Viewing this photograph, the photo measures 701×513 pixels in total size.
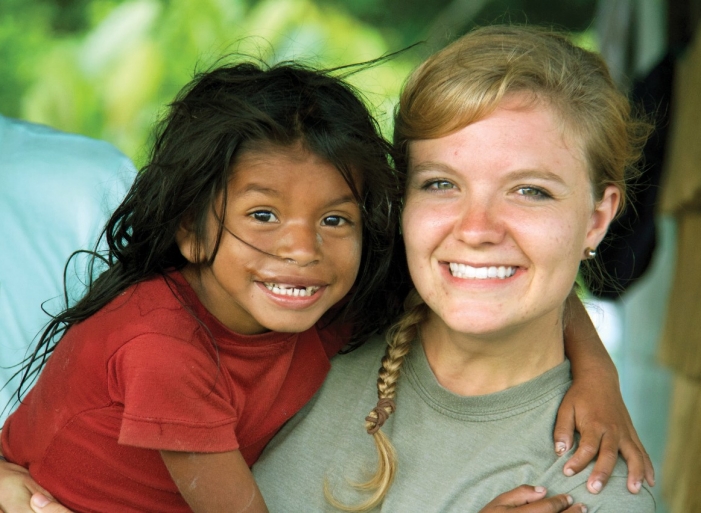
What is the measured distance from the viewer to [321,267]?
6.09 feet

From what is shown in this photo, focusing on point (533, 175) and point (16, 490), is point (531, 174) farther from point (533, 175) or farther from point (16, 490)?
point (16, 490)

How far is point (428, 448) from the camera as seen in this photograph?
1785 millimetres

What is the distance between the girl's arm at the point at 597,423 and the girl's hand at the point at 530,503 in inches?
2.2

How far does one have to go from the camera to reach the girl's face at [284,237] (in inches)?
71.1

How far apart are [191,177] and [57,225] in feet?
2.12

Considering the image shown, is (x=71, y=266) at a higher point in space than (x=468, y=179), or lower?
lower

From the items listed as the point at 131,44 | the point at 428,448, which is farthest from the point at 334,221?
the point at 131,44

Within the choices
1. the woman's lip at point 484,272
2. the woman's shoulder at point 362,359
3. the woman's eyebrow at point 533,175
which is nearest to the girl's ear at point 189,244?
the woman's shoulder at point 362,359

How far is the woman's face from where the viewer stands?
1.68 m

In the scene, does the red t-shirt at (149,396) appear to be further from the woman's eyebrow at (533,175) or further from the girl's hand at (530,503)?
the woman's eyebrow at (533,175)

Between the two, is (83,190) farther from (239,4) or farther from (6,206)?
(239,4)

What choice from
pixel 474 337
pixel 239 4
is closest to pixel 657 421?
pixel 474 337

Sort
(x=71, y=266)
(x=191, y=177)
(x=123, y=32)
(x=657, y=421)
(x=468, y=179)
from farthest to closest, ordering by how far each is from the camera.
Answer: (x=123, y=32) < (x=657, y=421) < (x=71, y=266) < (x=191, y=177) < (x=468, y=179)

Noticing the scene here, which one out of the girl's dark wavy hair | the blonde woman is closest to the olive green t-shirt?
the blonde woman
